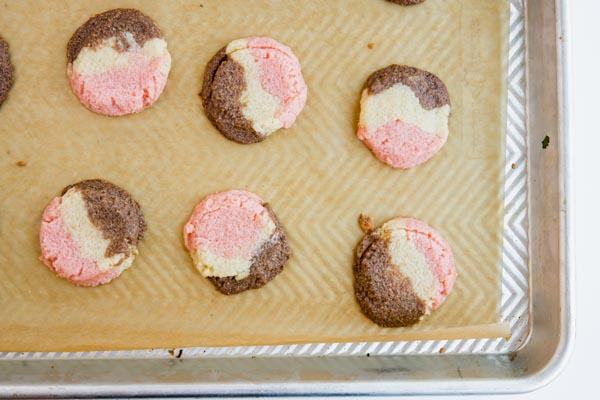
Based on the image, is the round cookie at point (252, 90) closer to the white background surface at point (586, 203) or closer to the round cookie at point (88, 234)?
the round cookie at point (88, 234)

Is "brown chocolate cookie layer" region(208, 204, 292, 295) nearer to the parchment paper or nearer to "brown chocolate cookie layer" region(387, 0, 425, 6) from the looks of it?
the parchment paper

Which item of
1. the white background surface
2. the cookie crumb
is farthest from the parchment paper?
the white background surface

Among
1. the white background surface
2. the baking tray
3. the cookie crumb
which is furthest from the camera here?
the white background surface

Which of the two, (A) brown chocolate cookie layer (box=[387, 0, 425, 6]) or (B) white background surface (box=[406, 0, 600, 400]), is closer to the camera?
(A) brown chocolate cookie layer (box=[387, 0, 425, 6])

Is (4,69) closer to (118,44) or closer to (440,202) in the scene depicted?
(118,44)

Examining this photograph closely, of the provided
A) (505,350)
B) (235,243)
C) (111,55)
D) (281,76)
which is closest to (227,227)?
(235,243)

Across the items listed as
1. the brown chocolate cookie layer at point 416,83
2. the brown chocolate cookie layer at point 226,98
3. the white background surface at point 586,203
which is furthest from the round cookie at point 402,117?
the white background surface at point 586,203

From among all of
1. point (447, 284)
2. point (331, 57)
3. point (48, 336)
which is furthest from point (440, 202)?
point (48, 336)
